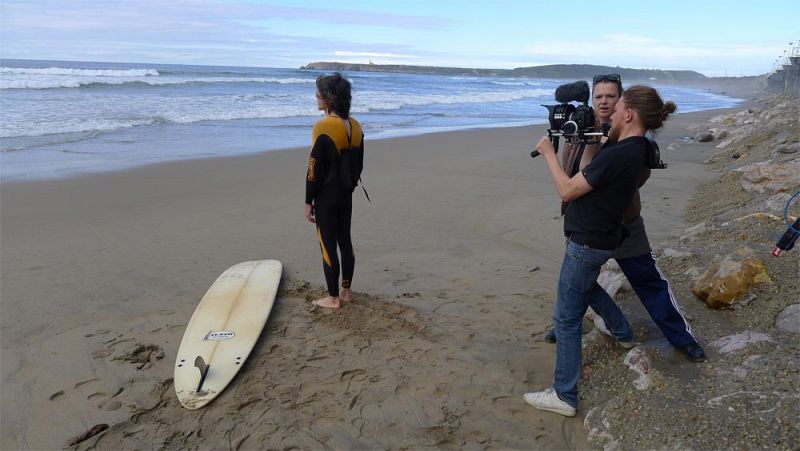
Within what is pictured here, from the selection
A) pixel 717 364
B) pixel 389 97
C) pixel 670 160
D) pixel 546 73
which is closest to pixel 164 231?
pixel 717 364

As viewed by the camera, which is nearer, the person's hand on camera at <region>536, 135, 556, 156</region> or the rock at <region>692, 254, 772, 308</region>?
the person's hand on camera at <region>536, 135, 556, 156</region>

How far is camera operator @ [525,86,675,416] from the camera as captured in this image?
2348 millimetres

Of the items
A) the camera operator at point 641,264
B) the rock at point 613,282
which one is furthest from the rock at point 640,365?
the rock at point 613,282

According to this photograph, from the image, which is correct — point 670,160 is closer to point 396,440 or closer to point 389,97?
point 396,440

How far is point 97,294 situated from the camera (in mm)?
4383

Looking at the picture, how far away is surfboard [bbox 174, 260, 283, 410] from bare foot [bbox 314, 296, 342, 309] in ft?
1.26

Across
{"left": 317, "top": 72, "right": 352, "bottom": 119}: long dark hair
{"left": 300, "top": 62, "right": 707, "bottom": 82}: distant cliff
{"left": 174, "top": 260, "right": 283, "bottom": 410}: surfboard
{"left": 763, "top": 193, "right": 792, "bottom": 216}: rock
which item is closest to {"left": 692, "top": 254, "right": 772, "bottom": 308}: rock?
{"left": 763, "top": 193, "right": 792, "bottom": 216}: rock

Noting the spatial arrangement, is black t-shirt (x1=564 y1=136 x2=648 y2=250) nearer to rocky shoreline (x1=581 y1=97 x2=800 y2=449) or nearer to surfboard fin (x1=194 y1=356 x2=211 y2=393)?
rocky shoreline (x1=581 y1=97 x2=800 y2=449)

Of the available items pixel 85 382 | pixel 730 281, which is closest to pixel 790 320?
pixel 730 281

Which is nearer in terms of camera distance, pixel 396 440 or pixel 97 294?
pixel 396 440

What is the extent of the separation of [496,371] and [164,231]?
14.1 feet

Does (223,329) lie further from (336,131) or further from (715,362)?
(715,362)

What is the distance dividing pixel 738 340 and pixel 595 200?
4.66ft

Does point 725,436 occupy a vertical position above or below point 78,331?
above
